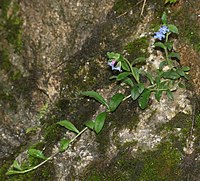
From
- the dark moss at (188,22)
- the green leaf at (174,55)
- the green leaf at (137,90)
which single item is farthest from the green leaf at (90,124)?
the dark moss at (188,22)

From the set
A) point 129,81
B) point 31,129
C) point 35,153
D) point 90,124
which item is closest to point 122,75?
point 129,81

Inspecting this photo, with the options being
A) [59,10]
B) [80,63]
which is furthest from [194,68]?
[59,10]

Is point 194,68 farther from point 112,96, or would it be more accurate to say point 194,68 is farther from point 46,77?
point 46,77

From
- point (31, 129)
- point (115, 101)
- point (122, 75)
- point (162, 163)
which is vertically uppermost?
point (122, 75)

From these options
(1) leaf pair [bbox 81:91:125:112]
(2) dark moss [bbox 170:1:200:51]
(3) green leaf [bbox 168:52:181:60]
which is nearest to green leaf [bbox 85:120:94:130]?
(1) leaf pair [bbox 81:91:125:112]

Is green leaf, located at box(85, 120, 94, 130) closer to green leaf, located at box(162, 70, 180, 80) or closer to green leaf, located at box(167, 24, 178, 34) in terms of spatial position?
green leaf, located at box(162, 70, 180, 80)

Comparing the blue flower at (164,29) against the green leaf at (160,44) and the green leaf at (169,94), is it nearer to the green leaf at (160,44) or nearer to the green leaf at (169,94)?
the green leaf at (160,44)

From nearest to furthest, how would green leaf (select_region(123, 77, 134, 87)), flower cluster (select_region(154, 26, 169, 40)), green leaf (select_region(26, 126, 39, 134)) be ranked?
flower cluster (select_region(154, 26, 169, 40))
green leaf (select_region(123, 77, 134, 87))
green leaf (select_region(26, 126, 39, 134))

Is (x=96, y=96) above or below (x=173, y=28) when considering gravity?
below

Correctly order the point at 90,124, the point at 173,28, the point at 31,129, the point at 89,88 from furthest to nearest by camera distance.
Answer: the point at 31,129, the point at 89,88, the point at 90,124, the point at 173,28

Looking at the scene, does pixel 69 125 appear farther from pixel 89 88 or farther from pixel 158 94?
pixel 158 94
